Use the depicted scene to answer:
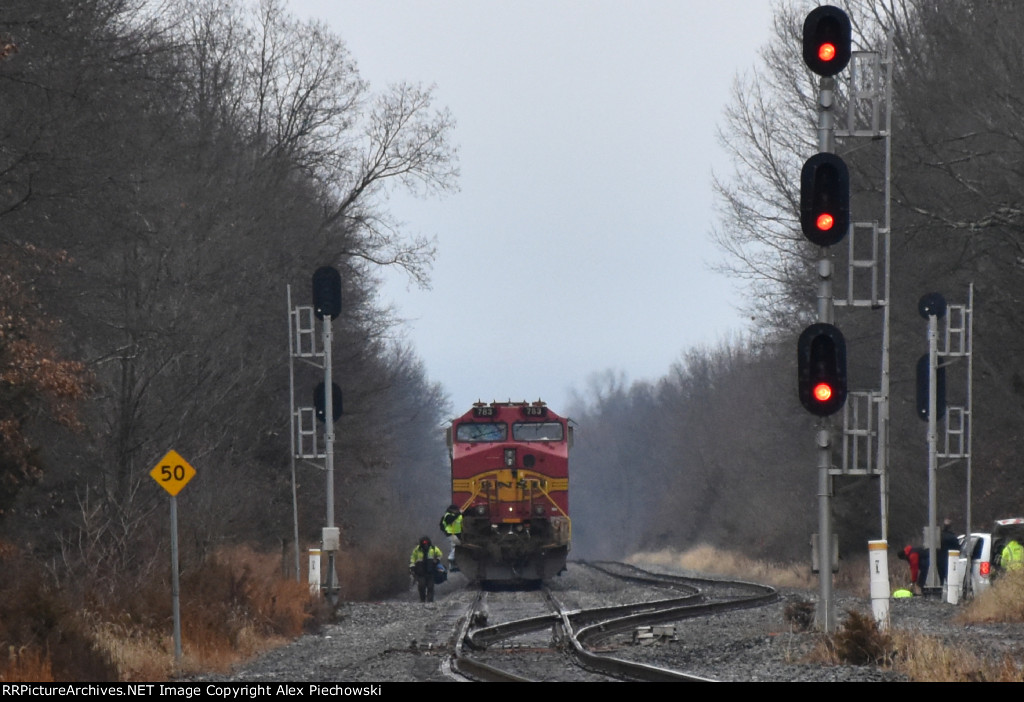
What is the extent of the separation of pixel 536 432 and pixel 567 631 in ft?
48.8

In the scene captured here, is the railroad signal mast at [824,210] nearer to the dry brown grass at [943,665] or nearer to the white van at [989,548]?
the dry brown grass at [943,665]

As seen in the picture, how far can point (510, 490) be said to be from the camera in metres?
33.1

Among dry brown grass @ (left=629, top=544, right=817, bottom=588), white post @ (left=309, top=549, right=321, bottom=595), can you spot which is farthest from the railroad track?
dry brown grass @ (left=629, top=544, right=817, bottom=588)

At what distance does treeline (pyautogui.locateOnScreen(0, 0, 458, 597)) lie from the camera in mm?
21500

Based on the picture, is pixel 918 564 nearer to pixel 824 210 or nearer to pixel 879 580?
pixel 879 580

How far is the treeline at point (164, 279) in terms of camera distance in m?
21.5

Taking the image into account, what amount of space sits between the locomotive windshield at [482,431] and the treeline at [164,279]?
17.1 feet

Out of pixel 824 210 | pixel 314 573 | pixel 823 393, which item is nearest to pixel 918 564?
pixel 314 573

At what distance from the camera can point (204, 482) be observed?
96.8 feet

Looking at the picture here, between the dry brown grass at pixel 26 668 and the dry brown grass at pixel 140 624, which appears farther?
the dry brown grass at pixel 140 624

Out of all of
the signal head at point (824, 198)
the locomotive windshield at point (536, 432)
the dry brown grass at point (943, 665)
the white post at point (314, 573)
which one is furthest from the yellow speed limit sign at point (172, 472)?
the locomotive windshield at point (536, 432)
